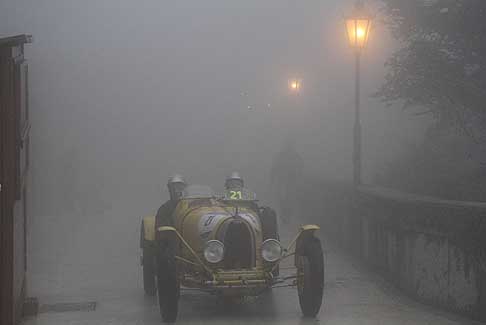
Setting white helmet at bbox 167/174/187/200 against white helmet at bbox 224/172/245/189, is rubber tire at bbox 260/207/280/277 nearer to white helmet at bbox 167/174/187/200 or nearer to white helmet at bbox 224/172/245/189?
white helmet at bbox 224/172/245/189

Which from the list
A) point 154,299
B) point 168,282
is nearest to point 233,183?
point 154,299

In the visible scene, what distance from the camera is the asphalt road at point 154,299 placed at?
1007 cm

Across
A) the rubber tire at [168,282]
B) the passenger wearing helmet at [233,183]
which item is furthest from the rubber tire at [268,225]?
the rubber tire at [168,282]

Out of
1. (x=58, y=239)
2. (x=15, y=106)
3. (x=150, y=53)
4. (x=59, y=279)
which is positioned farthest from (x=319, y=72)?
(x=15, y=106)

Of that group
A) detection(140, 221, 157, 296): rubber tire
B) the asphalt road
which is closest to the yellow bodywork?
the asphalt road

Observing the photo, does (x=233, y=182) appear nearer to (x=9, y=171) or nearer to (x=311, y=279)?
(x=311, y=279)

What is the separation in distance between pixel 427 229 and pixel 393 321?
1.72 m

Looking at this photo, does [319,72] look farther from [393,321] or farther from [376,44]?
[393,321]

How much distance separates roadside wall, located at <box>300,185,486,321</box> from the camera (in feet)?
32.2

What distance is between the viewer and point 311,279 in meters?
9.85

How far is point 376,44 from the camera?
48.9 m

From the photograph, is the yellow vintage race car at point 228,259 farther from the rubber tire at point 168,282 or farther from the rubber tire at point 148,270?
the rubber tire at point 148,270

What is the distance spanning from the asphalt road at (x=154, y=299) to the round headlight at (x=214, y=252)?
0.77m

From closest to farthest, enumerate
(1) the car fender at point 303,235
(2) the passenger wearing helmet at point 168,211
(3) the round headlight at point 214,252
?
(3) the round headlight at point 214,252 < (1) the car fender at point 303,235 < (2) the passenger wearing helmet at point 168,211
